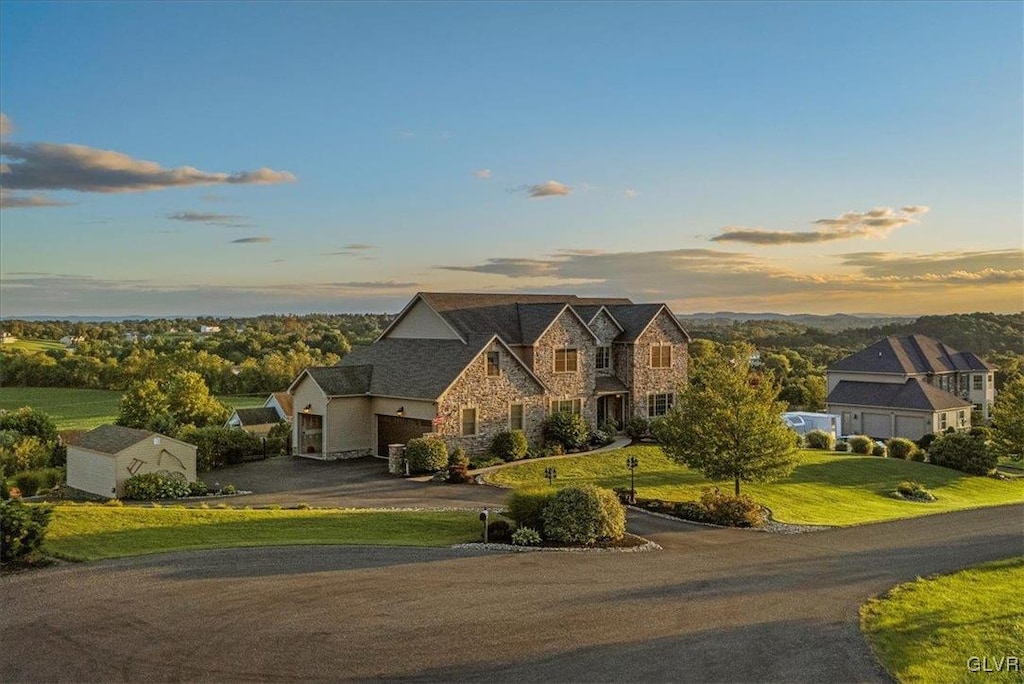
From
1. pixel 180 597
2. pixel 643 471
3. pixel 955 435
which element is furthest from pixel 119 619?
pixel 955 435

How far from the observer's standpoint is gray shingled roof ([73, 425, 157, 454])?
27.5 metres

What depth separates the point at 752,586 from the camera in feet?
52.3

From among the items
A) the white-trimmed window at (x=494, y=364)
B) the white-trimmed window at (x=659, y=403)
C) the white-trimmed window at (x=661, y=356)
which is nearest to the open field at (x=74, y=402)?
the white-trimmed window at (x=494, y=364)

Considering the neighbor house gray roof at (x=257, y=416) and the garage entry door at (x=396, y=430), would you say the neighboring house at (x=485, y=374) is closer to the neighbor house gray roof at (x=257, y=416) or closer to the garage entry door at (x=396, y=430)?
the garage entry door at (x=396, y=430)

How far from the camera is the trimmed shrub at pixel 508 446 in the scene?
3456cm

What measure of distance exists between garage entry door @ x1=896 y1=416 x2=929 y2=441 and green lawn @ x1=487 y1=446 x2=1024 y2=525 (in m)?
12.5

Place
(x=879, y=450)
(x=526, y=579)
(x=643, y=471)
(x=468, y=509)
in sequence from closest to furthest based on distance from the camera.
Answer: (x=526, y=579) → (x=468, y=509) → (x=643, y=471) → (x=879, y=450)

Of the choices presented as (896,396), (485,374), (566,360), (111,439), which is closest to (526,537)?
(485,374)

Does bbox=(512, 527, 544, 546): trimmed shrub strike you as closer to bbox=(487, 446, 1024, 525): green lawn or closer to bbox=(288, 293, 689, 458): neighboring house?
bbox=(487, 446, 1024, 525): green lawn

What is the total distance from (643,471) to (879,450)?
17552 mm

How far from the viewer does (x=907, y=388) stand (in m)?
55.1

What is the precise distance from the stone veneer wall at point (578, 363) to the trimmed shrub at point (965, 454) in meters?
17.5

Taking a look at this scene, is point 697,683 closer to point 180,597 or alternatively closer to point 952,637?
point 952,637

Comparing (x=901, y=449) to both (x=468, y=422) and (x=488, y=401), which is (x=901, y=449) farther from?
A: (x=468, y=422)
